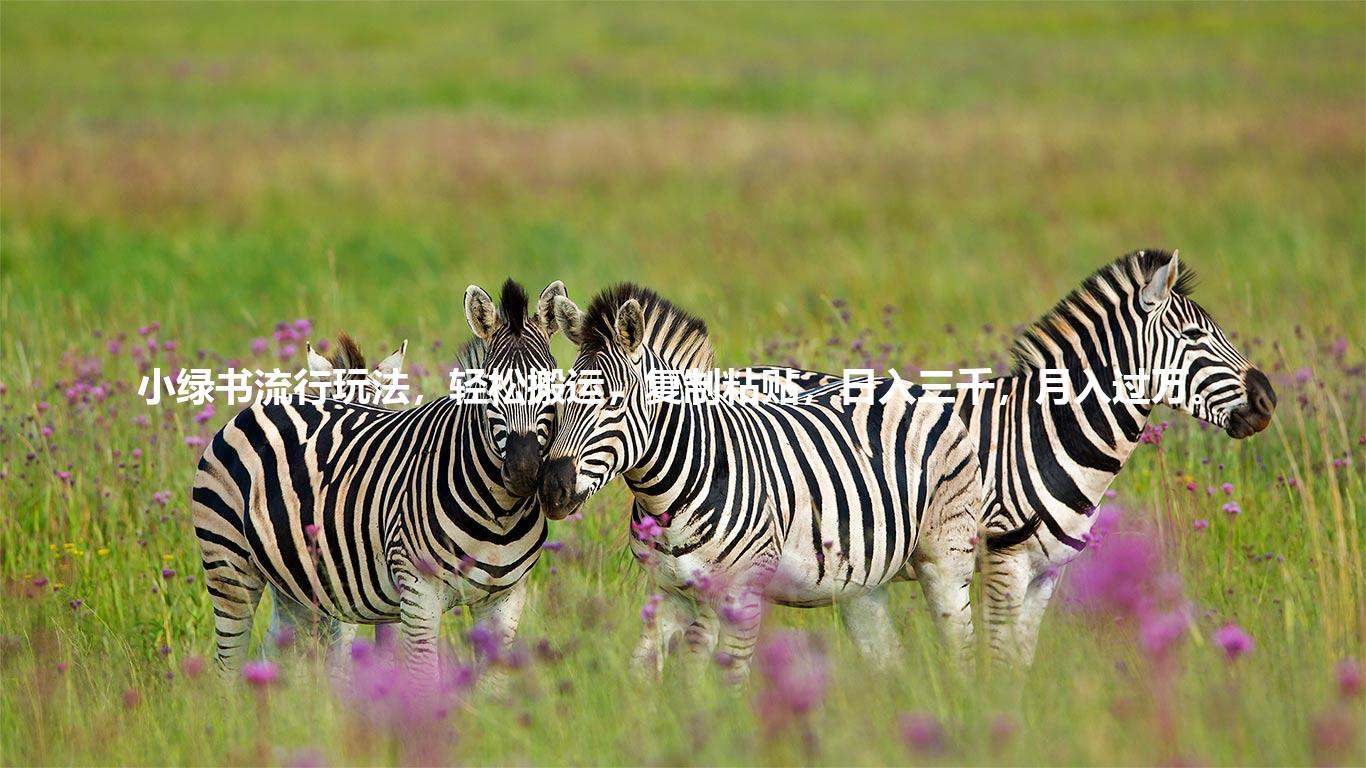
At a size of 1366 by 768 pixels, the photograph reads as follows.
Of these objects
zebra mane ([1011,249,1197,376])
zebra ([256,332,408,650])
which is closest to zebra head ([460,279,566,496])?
zebra ([256,332,408,650])

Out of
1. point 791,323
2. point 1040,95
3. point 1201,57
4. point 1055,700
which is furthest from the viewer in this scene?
point 1201,57

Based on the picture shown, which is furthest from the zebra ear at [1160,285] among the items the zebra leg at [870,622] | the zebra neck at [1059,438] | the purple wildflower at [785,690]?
the purple wildflower at [785,690]

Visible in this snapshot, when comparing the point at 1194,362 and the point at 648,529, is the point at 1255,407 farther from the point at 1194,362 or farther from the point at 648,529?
the point at 648,529

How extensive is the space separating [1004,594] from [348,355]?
2771 mm

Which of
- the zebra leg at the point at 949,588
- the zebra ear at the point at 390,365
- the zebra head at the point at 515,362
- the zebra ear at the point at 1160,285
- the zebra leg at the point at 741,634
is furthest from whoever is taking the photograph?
the zebra ear at the point at 390,365

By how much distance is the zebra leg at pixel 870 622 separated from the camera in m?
5.86

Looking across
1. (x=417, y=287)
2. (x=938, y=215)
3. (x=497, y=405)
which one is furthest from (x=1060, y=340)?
(x=938, y=215)

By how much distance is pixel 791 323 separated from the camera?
12.0 metres

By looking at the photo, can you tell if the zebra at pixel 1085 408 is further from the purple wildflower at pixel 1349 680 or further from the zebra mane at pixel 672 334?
the purple wildflower at pixel 1349 680

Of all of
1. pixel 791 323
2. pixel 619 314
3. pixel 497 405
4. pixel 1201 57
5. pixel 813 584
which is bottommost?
pixel 813 584

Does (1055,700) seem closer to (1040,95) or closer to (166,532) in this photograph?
(166,532)

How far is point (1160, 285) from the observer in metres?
6.20

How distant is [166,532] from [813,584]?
11.6ft

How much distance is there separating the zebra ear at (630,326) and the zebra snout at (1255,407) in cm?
266
